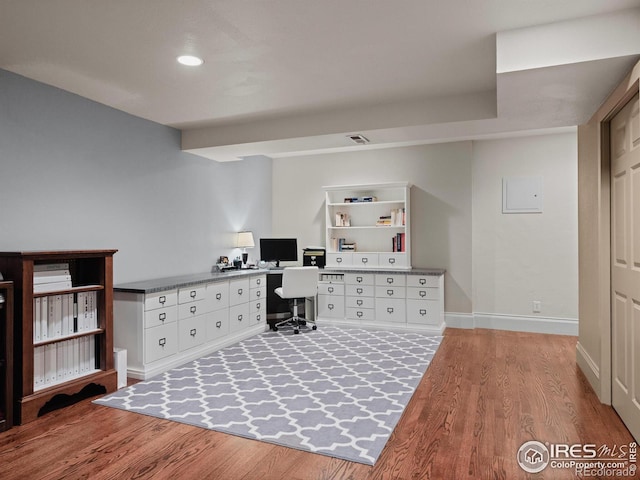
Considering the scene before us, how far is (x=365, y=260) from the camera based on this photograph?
6.19 m

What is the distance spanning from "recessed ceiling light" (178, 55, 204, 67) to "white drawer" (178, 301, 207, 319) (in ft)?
7.36

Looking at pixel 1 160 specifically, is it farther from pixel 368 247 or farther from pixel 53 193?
pixel 368 247

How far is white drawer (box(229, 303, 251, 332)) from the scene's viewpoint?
497cm

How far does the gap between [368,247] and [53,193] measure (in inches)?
164

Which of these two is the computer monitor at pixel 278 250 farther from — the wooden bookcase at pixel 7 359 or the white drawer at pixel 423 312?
the wooden bookcase at pixel 7 359

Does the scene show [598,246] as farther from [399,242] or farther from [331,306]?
[331,306]

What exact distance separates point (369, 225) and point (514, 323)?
7.91 ft

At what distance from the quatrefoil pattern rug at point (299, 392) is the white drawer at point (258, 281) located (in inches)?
28.5

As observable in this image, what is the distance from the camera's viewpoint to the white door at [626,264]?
2.57 m

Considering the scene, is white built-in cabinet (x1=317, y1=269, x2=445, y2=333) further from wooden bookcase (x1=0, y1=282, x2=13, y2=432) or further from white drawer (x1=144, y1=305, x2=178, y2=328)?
wooden bookcase (x1=0, y1=282, x2=13, y2=432)

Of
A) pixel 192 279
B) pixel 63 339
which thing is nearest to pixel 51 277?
pixel 63 339

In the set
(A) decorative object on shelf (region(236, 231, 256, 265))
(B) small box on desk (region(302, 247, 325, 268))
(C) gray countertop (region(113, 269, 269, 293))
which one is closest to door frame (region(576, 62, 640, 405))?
(B) small box on desk (region(302, 247, 325, 268))

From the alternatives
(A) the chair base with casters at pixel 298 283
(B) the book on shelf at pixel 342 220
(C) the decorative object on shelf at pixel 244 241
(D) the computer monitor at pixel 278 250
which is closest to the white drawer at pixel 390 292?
(A) the chair base with casters at pixel 298 283

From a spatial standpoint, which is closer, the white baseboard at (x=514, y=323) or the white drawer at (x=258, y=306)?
the white drawer at (x=258, y=306)
